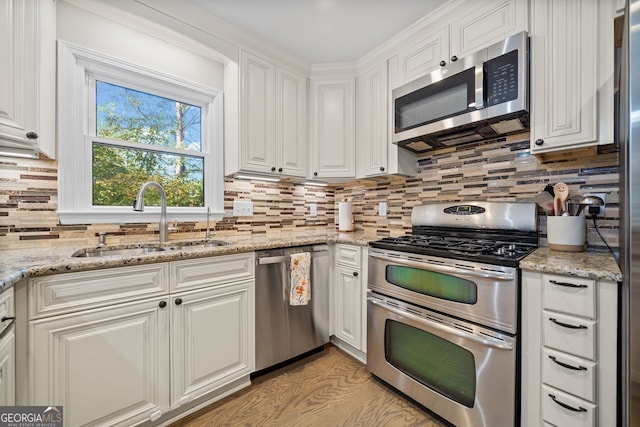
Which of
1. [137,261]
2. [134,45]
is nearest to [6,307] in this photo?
[137,261]

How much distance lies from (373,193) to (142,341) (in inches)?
82.4

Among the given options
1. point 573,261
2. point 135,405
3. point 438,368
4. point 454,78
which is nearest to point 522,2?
point 454,78

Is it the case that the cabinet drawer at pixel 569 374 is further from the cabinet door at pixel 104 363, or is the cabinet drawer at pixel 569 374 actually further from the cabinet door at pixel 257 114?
the cabinet door at pixel 257 114

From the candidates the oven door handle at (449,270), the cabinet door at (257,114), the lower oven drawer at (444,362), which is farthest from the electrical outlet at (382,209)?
the cabinet door at (257,114)

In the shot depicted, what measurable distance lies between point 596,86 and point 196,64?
2452 mm

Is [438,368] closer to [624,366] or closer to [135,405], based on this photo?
[624,366]

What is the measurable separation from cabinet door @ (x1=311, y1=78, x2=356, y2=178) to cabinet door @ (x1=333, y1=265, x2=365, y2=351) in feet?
2.95

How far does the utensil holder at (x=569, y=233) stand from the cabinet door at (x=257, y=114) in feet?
6.15

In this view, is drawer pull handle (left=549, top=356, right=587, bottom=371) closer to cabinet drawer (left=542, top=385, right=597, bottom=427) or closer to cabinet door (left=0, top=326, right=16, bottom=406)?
cabinet drawer (left=542, top=385, right=597, bottom=427)

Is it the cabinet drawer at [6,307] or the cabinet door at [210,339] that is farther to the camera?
the cabinet door at [210,339]

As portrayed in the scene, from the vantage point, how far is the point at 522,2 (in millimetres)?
1429

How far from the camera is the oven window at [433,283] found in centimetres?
132

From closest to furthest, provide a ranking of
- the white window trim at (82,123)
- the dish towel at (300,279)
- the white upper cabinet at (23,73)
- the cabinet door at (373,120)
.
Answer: the white upper cabinet at (23,73) < the white window trim at (82,123) < the dish towel at (300,279) < the cabinet door at (373,120)

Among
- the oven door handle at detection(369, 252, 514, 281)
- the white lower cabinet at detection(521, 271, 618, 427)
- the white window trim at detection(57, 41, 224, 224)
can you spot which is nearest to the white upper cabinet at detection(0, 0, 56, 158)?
the white window trim at detection(57, 41, 224, 224)
